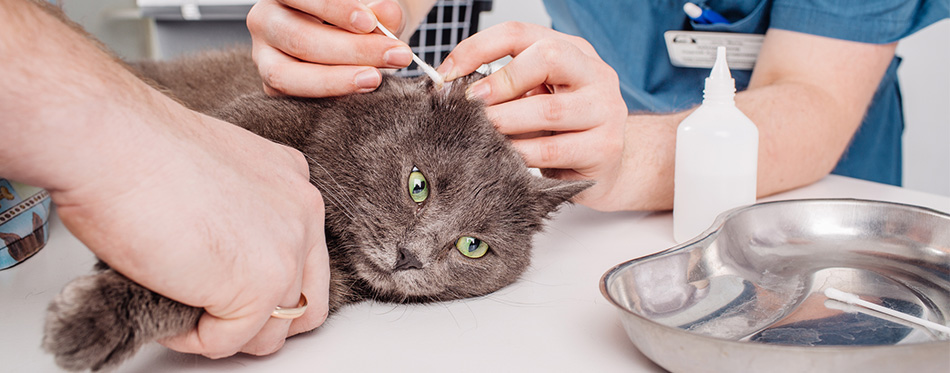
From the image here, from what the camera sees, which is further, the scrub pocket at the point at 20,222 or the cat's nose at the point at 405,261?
the scrub pocket at the point at 20,222

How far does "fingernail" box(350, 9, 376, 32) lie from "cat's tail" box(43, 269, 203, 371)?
0.51m

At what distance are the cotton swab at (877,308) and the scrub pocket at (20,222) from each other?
4.04ft

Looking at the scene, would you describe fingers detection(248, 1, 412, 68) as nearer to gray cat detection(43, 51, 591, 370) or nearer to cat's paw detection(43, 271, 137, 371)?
gray cat detection(43, 51, 591, 370)

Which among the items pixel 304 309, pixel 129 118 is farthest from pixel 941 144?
pixel 129 118

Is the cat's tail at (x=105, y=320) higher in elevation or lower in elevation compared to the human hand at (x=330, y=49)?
lower

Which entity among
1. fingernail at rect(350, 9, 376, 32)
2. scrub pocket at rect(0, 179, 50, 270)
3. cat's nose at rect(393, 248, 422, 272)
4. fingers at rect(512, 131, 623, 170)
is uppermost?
fingernail at rect(350, 9, 376, 32)

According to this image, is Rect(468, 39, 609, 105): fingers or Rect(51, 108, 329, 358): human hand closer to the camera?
Rect(51, 108, 329, 358): human hand

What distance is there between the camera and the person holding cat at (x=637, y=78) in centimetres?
103

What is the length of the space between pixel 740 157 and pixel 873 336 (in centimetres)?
40

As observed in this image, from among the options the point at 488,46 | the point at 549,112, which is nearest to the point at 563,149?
the point at 549,112

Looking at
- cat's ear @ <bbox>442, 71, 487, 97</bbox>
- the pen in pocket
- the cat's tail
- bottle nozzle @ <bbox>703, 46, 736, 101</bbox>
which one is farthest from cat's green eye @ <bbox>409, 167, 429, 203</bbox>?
the pen in pocket

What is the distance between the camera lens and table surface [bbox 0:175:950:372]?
0.73 metres

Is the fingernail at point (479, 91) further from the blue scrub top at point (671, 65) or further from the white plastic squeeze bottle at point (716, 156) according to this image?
the blue scrub top at point (671, 65)

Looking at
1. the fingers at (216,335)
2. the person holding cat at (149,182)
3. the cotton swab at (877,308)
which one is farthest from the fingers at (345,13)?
the cotton swab at (877,308)
